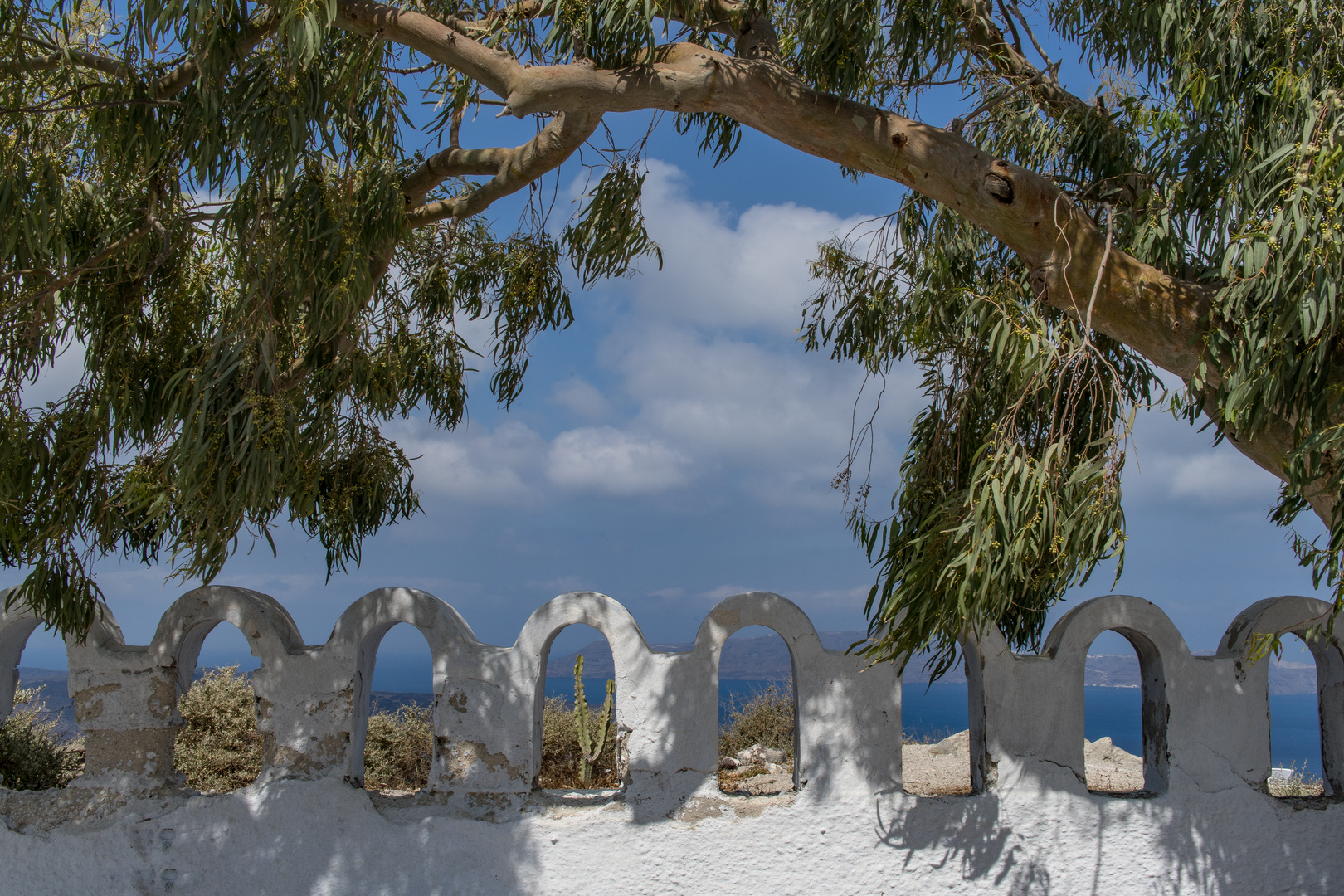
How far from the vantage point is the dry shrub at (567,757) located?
24.1ft

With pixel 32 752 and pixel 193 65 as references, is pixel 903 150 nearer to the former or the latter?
pixel 193 65

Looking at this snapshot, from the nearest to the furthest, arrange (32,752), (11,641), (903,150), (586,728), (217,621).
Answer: (903,150) < (217,621) < (11,641) < (32,752) < (586,728)

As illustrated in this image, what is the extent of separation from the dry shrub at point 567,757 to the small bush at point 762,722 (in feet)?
5.03

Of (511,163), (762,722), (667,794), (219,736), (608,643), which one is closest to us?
(667,794)

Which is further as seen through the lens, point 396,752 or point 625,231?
point 396,752

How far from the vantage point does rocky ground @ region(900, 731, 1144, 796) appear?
7152 mm

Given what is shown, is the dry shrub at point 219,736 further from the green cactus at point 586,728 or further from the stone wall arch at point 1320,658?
the stone wall arch at point 1320,658

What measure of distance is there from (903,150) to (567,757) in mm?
5434

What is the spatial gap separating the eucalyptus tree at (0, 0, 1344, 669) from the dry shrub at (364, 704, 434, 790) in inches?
111

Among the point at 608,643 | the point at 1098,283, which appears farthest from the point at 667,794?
the point at 1098,283

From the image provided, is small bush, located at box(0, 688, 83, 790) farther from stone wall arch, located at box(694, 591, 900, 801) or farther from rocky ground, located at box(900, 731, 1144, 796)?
rocky ground, located at box(900, 731, 1144, 796)

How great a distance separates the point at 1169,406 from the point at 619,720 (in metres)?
2.76

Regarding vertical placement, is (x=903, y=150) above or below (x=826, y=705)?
above

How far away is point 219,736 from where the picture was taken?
25.2 feet
